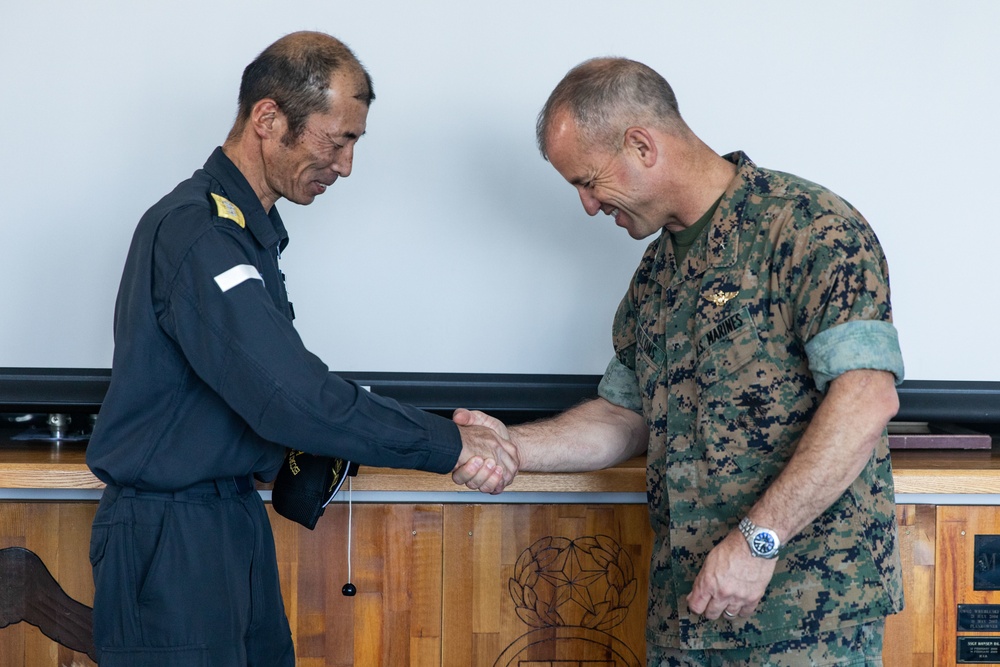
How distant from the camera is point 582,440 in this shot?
6.70 ft

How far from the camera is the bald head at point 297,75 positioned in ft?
5.83

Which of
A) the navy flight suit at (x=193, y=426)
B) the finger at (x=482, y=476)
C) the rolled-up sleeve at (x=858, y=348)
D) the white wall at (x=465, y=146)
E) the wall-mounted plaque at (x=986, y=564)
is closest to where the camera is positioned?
the rolled-up sleeve at (x=858, y=348)

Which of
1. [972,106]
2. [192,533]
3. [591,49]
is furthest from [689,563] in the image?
[972,106]

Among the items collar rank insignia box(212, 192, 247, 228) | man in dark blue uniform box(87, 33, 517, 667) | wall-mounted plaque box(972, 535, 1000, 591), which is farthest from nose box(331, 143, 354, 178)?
wall-mounted plaque box(972, 535, 1000, 591)

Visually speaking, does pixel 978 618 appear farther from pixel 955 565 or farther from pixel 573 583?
pixel 573 583

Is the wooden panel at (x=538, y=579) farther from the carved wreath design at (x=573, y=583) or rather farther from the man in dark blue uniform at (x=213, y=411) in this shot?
the man in dark blue uniform at (x=213, y=411)

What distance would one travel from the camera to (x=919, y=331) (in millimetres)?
2525

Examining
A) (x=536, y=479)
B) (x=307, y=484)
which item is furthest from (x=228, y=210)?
(x=536, y=479)

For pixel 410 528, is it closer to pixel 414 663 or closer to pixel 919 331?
pixel 414 663

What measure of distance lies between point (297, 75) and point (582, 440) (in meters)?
0.90

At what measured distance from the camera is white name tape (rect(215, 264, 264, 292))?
1594 mm

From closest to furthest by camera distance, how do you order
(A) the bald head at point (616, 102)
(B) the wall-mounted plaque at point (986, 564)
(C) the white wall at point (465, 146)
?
(A) the bald head at point (616, 102), (B) the wall-mounted plaque at point (986, 564), (C) the white wall at point (465, 146)

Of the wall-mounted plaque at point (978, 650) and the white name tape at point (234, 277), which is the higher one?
the white name tape at point (234, 277)

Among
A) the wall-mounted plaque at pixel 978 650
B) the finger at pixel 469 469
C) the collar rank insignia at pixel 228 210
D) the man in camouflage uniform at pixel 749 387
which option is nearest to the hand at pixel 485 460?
the finger at pixel 469 469
